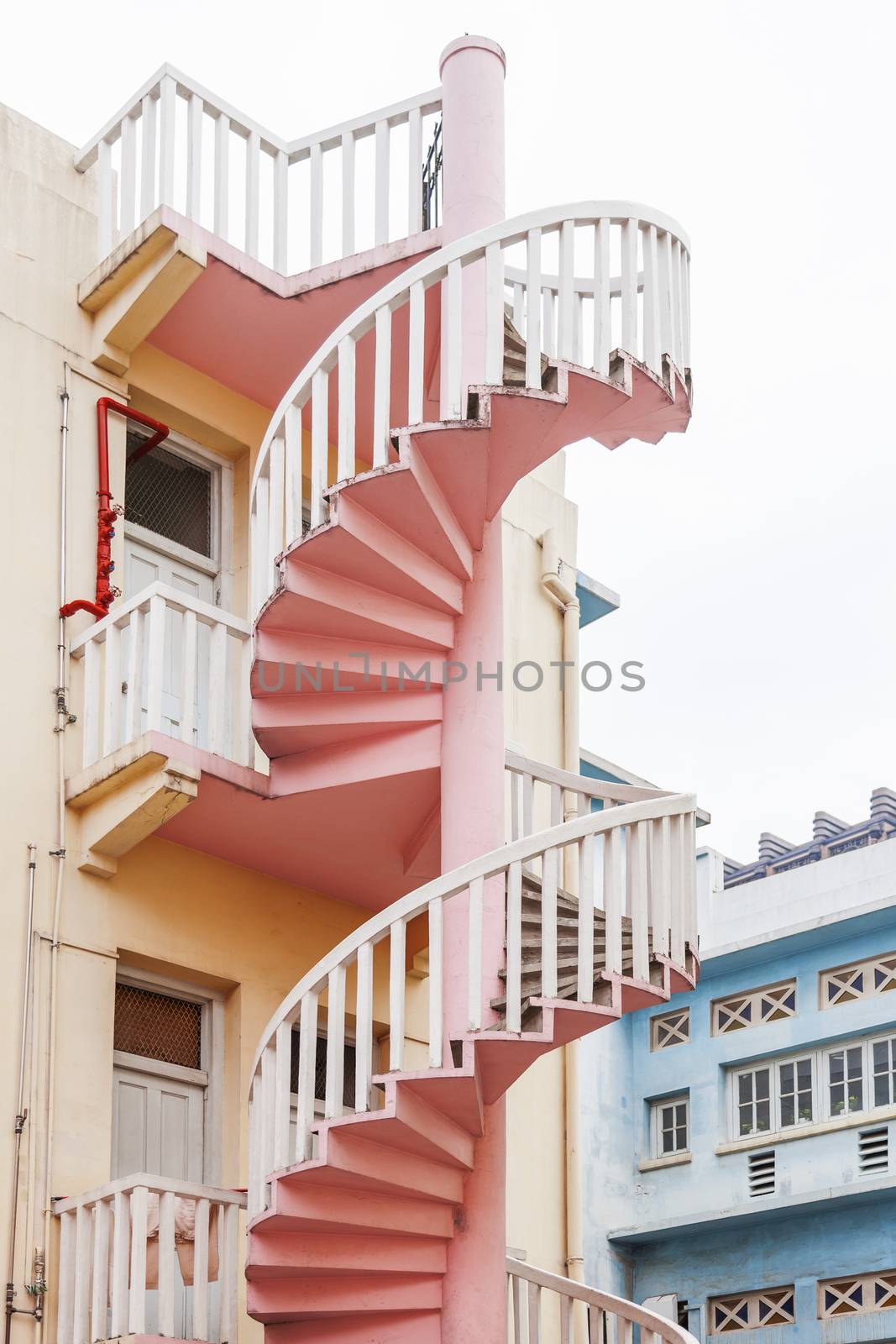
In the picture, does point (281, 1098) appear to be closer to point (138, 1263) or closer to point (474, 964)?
point (138, 1263)

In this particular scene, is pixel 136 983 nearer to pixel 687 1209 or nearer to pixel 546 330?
pixel 546 330

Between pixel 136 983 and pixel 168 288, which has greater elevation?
pixel 168 288

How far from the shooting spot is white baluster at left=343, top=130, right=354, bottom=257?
986 centimetres

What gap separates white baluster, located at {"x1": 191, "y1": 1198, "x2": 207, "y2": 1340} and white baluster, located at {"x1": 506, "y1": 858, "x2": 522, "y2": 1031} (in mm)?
1499

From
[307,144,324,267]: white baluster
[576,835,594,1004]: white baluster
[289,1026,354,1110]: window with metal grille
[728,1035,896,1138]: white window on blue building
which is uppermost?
[307,144,324,267]: white baluster

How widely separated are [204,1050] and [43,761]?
1.64m

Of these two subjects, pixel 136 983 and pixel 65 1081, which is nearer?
pixel 65 1081

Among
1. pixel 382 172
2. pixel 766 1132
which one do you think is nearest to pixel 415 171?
pixel 382 172

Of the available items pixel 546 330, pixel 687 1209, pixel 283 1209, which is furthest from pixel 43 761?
pixel 687 1209

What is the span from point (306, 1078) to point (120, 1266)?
3.32 ft

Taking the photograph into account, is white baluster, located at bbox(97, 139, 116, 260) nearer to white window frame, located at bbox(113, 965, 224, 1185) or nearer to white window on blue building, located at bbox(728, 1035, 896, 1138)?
white window frame, located at bbox(113, 965, 224, 1185)

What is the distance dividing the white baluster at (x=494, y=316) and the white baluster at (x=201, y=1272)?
369 cm

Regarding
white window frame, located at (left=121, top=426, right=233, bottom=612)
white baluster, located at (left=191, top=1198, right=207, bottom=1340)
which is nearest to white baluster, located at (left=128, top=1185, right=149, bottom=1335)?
white baluster, located at (left=191, top=1198, right=207, bottom=1340)

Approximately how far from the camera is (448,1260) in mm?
8070
